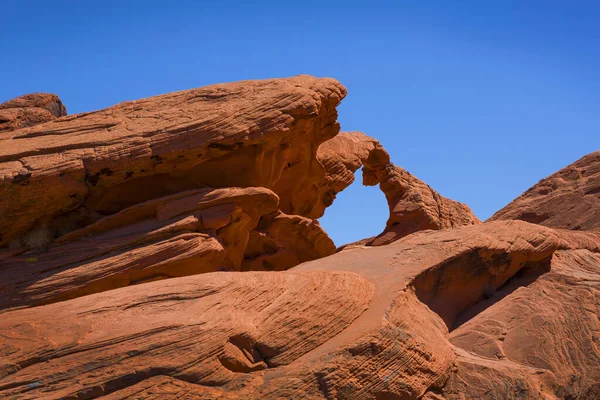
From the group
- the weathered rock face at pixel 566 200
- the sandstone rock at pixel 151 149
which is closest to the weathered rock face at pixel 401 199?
the weathered rock face at pixel 566 200

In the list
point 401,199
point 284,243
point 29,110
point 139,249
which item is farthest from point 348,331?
point 401,199

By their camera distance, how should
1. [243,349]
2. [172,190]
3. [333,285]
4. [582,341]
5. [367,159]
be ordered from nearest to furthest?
[243,349] < [333,285] < [582,341] < [172,190] < [367,159]

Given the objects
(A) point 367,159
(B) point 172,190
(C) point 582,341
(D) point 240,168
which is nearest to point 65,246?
(B) point 172,190

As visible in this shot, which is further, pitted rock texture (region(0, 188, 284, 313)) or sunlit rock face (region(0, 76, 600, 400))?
pitted rock texture (region(0, 188, 284, 313))

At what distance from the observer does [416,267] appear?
15156 mm

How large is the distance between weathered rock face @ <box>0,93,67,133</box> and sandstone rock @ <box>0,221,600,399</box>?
18.6 ft

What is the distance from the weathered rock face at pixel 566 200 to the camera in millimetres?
20453

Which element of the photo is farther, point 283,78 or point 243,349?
point 283,78

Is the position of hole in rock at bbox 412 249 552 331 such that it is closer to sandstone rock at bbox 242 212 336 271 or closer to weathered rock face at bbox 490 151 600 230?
sandstone rock at bbox 242 212 336 271

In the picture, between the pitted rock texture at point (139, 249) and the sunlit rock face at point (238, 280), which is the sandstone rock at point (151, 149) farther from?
the pitted rock texture at point (139, 249)

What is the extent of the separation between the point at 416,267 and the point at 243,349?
15.1 feet

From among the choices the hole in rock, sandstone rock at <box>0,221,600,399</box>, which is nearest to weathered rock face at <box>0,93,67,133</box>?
sandstone rock at <box>0,221,600,399</box>

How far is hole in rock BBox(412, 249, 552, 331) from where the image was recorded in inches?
597

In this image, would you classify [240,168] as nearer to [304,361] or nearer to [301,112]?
[301,112]
